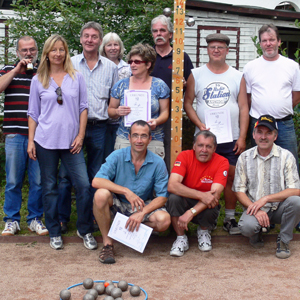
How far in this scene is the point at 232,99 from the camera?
4805 millimetres

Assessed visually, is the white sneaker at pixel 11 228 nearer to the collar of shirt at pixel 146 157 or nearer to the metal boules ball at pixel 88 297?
the collar of shirt at pixel 146 157

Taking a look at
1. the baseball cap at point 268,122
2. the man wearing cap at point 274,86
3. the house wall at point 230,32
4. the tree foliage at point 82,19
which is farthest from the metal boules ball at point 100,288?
the house wall at point 230,32

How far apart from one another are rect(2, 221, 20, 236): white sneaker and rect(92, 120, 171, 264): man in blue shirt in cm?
118

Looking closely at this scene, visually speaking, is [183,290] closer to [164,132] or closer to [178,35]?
[164,132]

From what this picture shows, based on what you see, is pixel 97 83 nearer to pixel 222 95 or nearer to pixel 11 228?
pixel 222 95

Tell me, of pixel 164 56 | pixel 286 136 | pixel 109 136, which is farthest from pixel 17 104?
pixel 286 136

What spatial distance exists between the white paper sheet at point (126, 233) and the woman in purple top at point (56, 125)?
0.39m

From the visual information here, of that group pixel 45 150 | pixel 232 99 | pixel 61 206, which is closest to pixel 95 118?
pixel 45 150

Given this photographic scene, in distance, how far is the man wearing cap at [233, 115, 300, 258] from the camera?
4359 mm

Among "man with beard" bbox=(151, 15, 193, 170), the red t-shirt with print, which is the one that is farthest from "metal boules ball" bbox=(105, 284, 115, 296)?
"man with beard" bbox=(151, 15, 193, 170)

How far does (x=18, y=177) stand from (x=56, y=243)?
0.90 metres

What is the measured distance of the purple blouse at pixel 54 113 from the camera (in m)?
4.33

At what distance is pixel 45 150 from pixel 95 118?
2.44 ft

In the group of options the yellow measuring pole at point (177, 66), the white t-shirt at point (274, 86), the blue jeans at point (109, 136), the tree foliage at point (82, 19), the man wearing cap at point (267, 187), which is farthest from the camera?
the tree foliage at point (82, 19)
